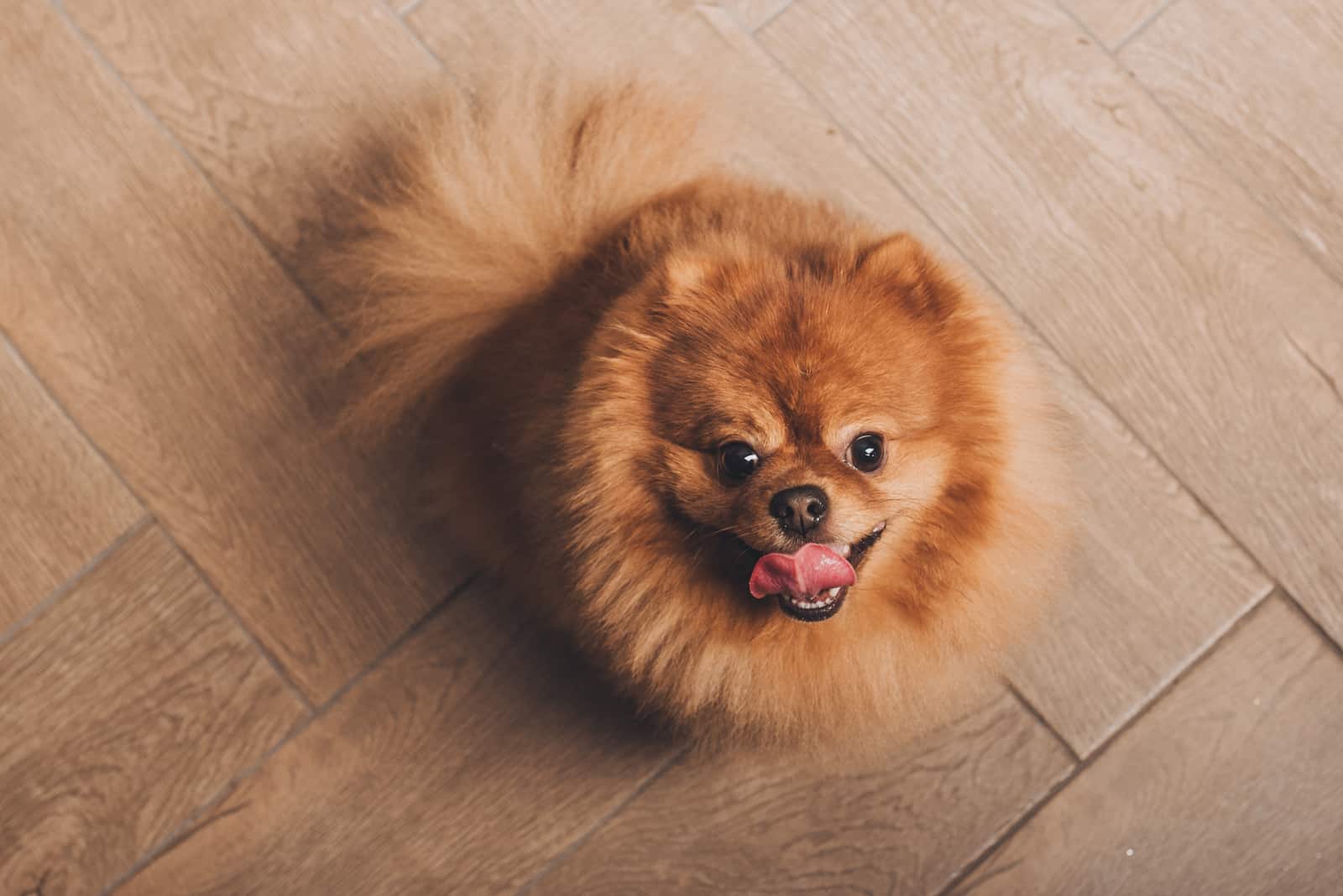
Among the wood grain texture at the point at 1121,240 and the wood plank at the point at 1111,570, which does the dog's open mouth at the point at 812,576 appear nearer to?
the wood plank at the point at 1111,570

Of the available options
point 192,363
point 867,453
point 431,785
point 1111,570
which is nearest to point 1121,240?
point 1111,570

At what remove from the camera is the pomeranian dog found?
1.00 m

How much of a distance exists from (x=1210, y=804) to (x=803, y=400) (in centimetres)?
93

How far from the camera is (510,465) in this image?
4.08ft

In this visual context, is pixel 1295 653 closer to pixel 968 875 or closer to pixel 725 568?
pixel 968 875

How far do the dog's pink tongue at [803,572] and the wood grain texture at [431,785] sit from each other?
51 cm

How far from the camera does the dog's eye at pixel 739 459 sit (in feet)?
3.28

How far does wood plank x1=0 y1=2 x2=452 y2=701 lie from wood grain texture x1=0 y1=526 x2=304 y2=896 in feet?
0.18

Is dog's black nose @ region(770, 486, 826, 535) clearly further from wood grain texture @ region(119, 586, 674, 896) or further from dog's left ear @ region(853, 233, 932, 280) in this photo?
wood grain texture @ region(119, 586, 674, 896)

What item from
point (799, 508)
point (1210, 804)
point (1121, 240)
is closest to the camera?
point (799, 508)

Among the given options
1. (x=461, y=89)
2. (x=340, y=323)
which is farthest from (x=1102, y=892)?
(x=461, y=89)

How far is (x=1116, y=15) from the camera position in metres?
1.56

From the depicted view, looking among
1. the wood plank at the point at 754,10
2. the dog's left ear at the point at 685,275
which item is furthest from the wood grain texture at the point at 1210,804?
the wood plank at the point at 754,10

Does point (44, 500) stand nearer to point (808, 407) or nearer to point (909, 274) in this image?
point (808, 407)
